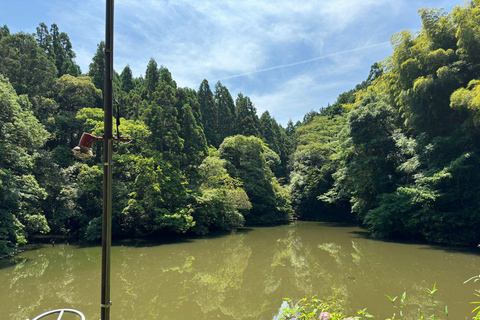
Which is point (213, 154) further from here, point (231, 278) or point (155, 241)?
point (231, 278)

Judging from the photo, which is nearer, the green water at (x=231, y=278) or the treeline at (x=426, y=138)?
the green water at (x=231, y=278)

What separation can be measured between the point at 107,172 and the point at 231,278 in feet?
21.0

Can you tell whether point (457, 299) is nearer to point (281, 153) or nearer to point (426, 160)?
point (426, 160)

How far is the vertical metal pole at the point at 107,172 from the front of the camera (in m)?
1.70

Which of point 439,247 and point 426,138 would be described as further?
point 426,138

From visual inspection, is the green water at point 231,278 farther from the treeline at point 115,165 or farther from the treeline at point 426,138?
the treeline at point 115,165

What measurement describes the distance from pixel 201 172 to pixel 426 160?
10.9 metres

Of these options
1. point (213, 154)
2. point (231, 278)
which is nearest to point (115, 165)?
point (213, 154)

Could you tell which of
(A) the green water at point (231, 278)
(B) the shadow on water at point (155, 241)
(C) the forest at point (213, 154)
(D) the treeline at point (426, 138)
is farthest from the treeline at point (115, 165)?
(D) the treeline at point (426, 138)

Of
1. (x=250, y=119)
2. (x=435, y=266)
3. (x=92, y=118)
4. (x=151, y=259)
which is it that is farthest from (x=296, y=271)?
(x=250, y=119)

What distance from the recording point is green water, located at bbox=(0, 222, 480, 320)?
5.29 metres

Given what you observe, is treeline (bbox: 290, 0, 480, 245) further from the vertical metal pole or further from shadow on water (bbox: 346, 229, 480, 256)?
the vertical metal pole

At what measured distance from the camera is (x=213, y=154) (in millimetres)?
19203

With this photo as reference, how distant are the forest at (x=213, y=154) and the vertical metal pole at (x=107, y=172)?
31.4 ft
